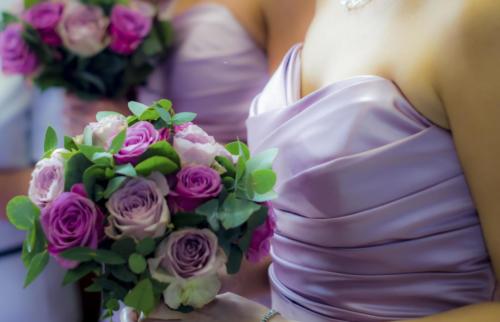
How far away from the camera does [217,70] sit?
63.3 inches

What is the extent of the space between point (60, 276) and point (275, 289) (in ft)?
3.55

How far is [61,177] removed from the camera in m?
0.79

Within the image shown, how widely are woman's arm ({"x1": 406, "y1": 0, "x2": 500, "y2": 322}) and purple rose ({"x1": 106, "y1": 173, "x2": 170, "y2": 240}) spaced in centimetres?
35

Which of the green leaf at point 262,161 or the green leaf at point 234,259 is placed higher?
the green leaf at point 262,161

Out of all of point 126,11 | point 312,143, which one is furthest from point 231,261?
point 126,11

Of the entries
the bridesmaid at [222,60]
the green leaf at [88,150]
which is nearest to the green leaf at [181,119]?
the green leaf at [88,150]

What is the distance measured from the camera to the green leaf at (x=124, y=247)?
2.51 ft

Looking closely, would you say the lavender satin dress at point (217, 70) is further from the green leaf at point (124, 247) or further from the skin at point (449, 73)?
the green leaf at point (124, 247)

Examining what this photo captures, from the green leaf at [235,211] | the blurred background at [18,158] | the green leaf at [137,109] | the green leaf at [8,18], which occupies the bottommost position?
the blurred background at [18,158]

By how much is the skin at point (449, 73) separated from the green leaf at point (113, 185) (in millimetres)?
181

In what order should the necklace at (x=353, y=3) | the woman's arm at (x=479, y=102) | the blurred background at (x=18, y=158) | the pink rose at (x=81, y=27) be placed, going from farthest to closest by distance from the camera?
the blurred background at (x=18, y=158) < the pink rose at (x=81, y=27) < the necklace at (x=353, y=3) < the woman's arm at (x=479, y=102)

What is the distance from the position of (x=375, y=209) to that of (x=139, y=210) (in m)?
0.32

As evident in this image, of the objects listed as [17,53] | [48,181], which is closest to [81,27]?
[17,53]

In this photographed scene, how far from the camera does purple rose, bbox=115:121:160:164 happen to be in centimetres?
77
